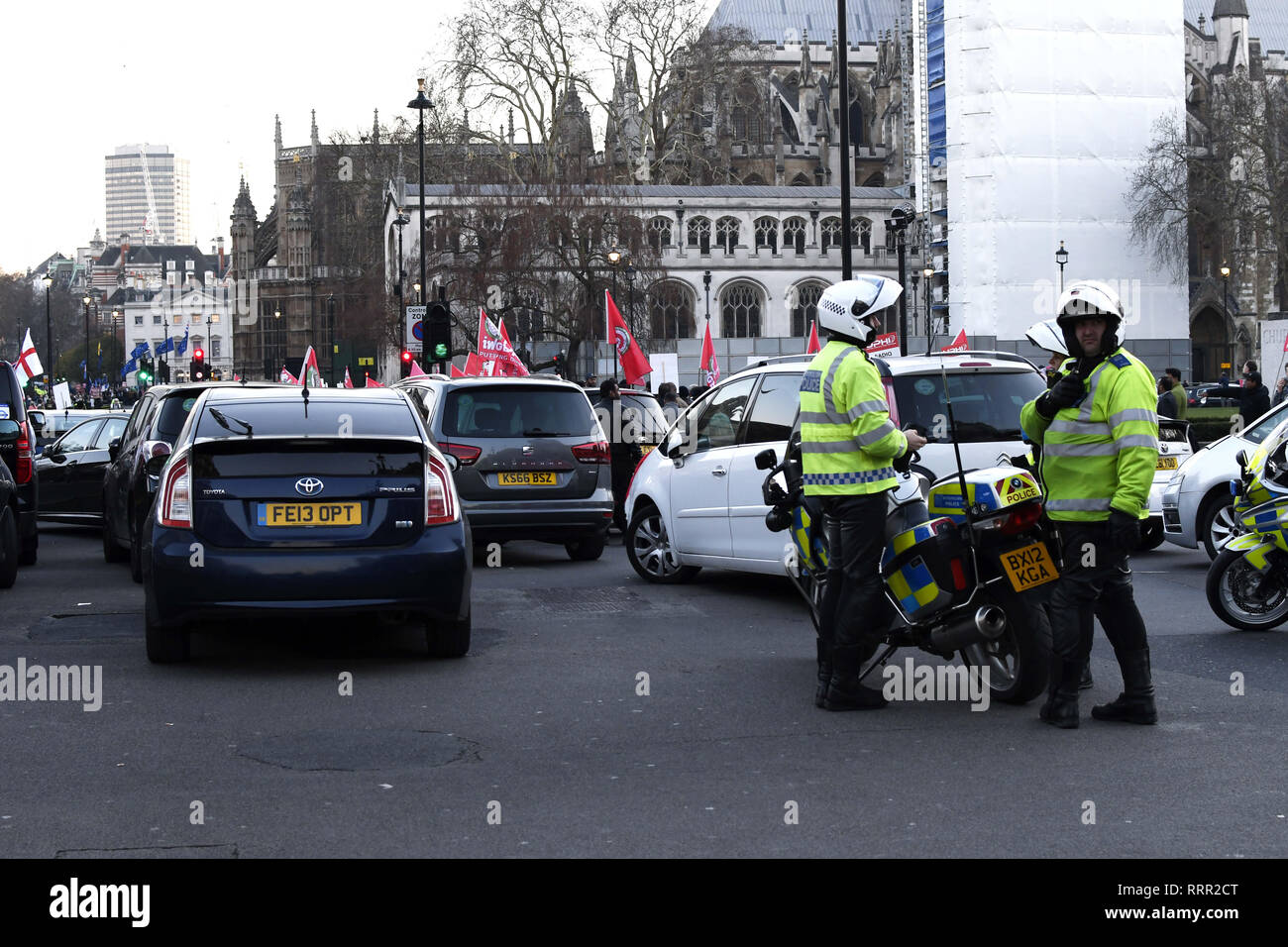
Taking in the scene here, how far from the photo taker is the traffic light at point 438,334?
26531 millimetres

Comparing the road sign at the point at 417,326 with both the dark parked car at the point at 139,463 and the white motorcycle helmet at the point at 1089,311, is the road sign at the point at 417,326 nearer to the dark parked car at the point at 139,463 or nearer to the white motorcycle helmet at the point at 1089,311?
the dark parked car at the point at 139,463

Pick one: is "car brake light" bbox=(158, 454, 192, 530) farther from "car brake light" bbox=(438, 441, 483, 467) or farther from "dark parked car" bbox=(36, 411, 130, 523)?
"dark parked car" bbox=(36, 411, 130, 523)

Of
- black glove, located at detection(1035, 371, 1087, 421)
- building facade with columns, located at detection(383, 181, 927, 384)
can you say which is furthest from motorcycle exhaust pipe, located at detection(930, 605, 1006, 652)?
building facade with columns, located at detection(383, 181, 927, 384)

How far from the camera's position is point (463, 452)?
49.2ft

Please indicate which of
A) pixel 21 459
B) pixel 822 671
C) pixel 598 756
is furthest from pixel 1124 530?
pixel 21 459

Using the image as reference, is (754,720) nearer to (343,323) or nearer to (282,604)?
(282,604)

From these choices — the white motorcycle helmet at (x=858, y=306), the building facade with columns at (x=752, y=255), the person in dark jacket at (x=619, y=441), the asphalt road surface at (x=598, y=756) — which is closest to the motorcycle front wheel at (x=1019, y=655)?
the asphalt road surface at (x=598, y=756)

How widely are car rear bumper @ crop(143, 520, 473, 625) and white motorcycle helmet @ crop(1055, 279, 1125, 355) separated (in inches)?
136

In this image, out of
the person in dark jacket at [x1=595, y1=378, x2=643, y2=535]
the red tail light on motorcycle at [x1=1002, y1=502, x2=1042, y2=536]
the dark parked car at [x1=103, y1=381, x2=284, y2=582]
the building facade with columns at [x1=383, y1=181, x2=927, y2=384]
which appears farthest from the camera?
the building facade with columns at [x1=383, y1=181, x2=927, y2=384]

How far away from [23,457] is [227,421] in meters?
6.83

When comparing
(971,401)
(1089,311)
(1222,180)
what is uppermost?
(1222,180)

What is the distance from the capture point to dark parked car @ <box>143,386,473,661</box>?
28.3ft

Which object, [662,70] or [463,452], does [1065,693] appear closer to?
[463,452]

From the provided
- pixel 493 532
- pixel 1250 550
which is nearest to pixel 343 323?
pixel 493 532
